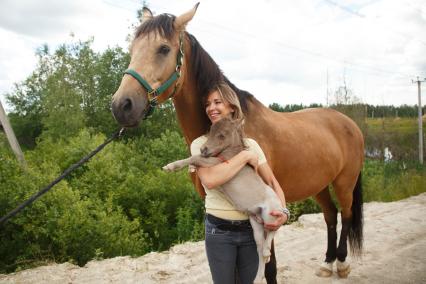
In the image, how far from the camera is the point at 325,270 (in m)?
3.99

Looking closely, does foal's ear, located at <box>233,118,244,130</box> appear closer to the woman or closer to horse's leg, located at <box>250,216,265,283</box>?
the woman

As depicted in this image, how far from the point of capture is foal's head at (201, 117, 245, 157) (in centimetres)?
197

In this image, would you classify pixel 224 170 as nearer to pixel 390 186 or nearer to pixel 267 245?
pixel 267 245

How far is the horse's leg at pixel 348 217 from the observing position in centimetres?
394

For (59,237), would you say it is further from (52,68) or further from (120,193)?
(52,68)

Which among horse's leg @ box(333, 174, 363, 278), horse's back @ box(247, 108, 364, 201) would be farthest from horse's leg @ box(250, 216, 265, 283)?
horse's leg @ box(333, 174, 363, 278)

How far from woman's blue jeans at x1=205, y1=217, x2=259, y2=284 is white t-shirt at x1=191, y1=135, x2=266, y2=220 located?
60 mm

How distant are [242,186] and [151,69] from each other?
3.09ft

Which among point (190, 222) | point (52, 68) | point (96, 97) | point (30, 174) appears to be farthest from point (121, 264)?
point (52, 68)

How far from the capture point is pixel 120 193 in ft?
23.6

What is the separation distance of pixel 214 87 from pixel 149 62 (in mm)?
452

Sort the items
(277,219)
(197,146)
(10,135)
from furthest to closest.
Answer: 1. (10,135)
2. (197,146)
3. (277,219)

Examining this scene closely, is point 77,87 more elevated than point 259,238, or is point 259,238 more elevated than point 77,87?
point 77,87

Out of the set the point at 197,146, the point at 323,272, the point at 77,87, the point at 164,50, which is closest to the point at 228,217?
the point at 197,146
